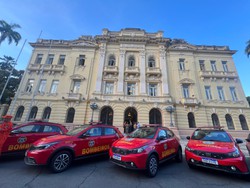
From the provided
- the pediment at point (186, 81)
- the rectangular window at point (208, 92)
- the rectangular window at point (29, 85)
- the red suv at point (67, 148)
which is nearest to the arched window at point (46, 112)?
the rectangular window at point (29, 85)

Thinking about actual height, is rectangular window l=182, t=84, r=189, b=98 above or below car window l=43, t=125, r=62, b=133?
above

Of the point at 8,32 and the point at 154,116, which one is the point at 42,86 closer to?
the point at 8,32

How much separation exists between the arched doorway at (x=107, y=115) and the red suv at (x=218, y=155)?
37.7 feet

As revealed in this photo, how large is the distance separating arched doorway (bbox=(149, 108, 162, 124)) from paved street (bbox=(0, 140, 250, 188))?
10.7 m

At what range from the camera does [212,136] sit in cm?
515

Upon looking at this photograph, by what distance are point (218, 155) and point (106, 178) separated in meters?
4.05

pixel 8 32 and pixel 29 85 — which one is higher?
pixel 8 32

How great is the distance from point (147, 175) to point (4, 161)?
645cm

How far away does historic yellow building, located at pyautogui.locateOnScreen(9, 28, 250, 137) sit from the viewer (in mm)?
14594

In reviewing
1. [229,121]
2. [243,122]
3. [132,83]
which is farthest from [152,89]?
[243,122]

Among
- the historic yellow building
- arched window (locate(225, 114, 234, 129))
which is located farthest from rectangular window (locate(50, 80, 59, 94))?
arched window (locate(225, 114, 234, 129))

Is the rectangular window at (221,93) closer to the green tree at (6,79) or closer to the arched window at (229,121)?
the arched window at (229,121)

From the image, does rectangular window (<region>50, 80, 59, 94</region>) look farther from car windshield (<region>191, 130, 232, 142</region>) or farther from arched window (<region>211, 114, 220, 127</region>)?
arched window (<region>211, 114, 220, 127</region>)

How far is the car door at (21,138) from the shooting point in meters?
5.18
